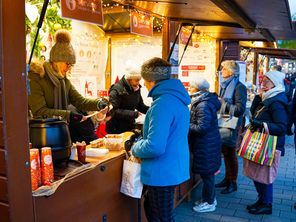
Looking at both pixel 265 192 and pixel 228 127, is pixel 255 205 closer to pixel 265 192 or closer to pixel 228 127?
pixel 265 192

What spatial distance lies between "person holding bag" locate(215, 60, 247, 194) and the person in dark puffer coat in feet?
2.45

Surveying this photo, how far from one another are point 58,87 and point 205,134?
1718 millimetres

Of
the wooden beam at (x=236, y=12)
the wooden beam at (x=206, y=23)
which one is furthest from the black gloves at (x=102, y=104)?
the wooden beam at (x=206, y=23)

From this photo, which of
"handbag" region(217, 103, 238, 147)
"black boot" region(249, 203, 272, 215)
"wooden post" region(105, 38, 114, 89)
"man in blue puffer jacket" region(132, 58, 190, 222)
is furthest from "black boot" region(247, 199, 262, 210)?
"wooden post" region(105, 38, 114, 89)

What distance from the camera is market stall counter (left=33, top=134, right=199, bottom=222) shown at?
6.33ft

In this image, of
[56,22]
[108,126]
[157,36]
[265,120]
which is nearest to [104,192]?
[108,126]

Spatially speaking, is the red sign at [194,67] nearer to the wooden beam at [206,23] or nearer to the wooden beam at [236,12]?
the wooden beam at [206,23]

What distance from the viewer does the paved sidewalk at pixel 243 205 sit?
12.8 ft

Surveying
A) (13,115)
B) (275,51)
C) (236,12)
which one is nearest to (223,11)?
(236,12)

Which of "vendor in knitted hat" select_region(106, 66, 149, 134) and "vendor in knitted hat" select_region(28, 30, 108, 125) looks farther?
"vendor in knitted hat" select_region(106, 66, 149, 134)

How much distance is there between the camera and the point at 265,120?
3.68 meters

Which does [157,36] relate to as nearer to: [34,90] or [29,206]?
[34,90]

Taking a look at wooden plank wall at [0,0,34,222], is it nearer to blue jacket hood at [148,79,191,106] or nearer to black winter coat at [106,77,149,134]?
blue jacket hood at [148,79,191,106]

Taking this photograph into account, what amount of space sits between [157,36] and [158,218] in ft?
13.7
